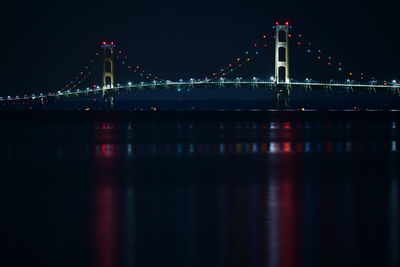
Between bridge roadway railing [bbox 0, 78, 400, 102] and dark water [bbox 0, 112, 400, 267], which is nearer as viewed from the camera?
dark water [bbox 0, 112, 400, 267]

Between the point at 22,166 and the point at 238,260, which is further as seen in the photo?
the point at 22,166

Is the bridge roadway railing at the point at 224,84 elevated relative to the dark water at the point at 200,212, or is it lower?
elevated

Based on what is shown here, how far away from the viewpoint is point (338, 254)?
4.93 m

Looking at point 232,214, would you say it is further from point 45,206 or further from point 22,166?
point 22,166

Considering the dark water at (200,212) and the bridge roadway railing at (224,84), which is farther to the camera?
the bridge roadway railing at (224,84)

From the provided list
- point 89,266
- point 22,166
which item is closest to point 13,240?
point 89,266

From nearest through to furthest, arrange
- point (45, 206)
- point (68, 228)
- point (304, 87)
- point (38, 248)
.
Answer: point (38, 248) → point (68, 228) → point (45, 206) → point (304, 87)

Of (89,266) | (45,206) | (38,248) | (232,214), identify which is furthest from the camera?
(45,206)

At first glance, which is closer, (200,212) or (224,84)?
(200,212)

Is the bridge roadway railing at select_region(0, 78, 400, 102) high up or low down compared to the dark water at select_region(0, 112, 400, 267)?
up

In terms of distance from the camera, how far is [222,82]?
5250cm

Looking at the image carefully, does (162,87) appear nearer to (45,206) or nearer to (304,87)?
(304,87)

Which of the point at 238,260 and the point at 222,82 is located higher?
the point at 222,82

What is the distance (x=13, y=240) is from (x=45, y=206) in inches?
69.3
